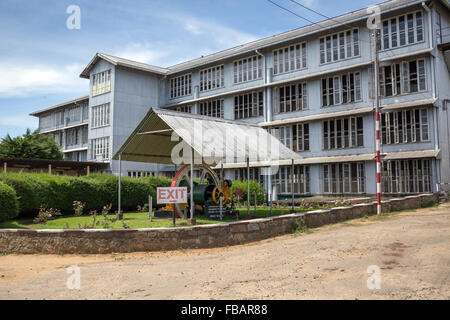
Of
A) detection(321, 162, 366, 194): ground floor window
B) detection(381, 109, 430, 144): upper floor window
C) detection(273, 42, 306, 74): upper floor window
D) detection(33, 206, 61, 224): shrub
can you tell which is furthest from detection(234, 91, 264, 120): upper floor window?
detection(33, 206, 61, 224): shrub

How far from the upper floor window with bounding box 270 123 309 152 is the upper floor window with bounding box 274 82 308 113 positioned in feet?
4.65

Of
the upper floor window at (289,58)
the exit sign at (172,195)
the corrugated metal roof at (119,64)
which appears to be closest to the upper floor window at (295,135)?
the upper floor window at (289,58)

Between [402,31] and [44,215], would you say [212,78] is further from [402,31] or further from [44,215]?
[44,215]

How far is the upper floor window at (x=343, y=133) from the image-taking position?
28.3m

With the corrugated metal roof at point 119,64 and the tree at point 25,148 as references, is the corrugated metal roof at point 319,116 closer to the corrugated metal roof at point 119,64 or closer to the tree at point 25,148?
the corrugated metal roof at point 119,64

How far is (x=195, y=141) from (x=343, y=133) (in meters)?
17.6

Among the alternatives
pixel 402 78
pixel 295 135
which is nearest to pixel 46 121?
pixel 295 135

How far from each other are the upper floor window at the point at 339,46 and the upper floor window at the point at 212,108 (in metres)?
10.6

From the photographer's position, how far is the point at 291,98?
32156mm

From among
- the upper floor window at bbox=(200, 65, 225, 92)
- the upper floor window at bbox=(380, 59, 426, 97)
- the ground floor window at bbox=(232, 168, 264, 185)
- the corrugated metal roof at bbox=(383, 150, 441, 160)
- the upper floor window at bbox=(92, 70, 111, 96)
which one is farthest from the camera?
the upper floor window at bbox=(92, 70, 111, 96)

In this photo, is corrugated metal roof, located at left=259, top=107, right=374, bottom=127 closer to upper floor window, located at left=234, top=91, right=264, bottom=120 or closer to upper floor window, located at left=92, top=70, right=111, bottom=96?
upper floor window, located at left=234, top=91, right=264, bottom=120

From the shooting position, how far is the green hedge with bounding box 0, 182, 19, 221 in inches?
566

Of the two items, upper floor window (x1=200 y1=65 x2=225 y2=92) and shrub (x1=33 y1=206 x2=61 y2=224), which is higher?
upper floor window (x1=200 y1=65 x2=225 y2=92)

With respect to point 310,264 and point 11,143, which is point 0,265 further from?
point 11,143
